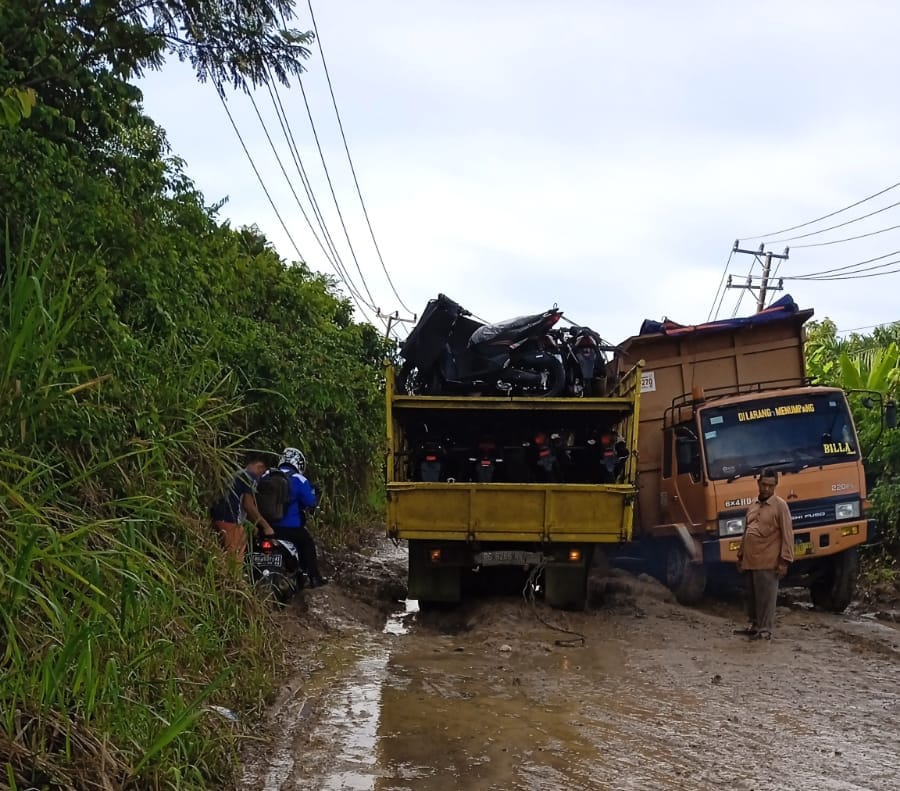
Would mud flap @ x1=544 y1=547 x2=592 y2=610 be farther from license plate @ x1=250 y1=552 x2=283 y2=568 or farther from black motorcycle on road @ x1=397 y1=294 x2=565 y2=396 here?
license plate @ x1=250 y1=552 x2=283 y2=568

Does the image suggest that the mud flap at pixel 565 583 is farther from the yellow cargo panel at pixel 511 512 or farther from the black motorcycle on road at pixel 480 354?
the black motorcycle on road at pixel 480 354

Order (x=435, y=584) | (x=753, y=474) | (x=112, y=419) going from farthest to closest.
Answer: (x=753, y=474), (x=435, y=584), (x=112, y=419)

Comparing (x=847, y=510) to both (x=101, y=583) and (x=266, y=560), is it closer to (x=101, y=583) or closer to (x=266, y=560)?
(x=266, y=560)

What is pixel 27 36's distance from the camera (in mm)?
6496

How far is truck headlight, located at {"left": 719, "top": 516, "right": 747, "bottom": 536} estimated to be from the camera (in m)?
11.3

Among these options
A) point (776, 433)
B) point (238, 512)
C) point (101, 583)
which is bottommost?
point (101, 583)

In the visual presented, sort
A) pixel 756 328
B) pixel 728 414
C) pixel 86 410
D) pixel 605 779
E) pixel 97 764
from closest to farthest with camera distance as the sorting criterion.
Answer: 1. pixel 97 764
2. pixel 605 779
3. pixel 86 410
4. pixel 728 414
5. pixel 756 328

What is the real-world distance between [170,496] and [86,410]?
1.06 m

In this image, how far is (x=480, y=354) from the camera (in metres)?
Answer: 10.9

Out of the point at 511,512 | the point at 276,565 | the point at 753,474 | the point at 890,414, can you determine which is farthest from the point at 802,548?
the point at 276,565

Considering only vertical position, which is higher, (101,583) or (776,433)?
(776,433)

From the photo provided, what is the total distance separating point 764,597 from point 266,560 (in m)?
4.60

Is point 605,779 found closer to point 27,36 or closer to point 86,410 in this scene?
point 86,410

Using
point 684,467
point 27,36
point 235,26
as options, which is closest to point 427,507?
point 684,467
